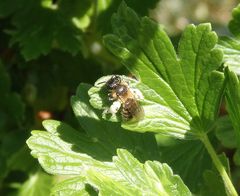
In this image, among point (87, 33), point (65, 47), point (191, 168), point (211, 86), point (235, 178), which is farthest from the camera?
point (235, 178)

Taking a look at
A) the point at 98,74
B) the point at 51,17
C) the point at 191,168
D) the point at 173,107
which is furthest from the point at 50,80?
the point at 173,107

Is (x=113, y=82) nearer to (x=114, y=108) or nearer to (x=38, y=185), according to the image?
(x=114, y=108)

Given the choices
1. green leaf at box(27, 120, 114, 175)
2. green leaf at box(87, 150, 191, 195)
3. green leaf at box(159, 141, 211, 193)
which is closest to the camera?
green leaf at box(87, 150, 191, 195)

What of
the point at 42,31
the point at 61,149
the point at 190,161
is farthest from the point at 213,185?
the point at 42,31

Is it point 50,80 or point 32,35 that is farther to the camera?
point 50,80

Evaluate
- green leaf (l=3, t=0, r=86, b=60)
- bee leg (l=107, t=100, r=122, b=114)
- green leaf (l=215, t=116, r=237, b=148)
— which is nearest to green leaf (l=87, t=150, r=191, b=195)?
bee leg (l=107, t=100, r=122, b=114)

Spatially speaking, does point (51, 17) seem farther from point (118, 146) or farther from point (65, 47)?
point (118, 146)

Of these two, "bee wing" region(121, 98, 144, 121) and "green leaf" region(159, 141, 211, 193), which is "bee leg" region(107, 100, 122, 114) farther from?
"green leaf" region(159, 141, 211, 193)
